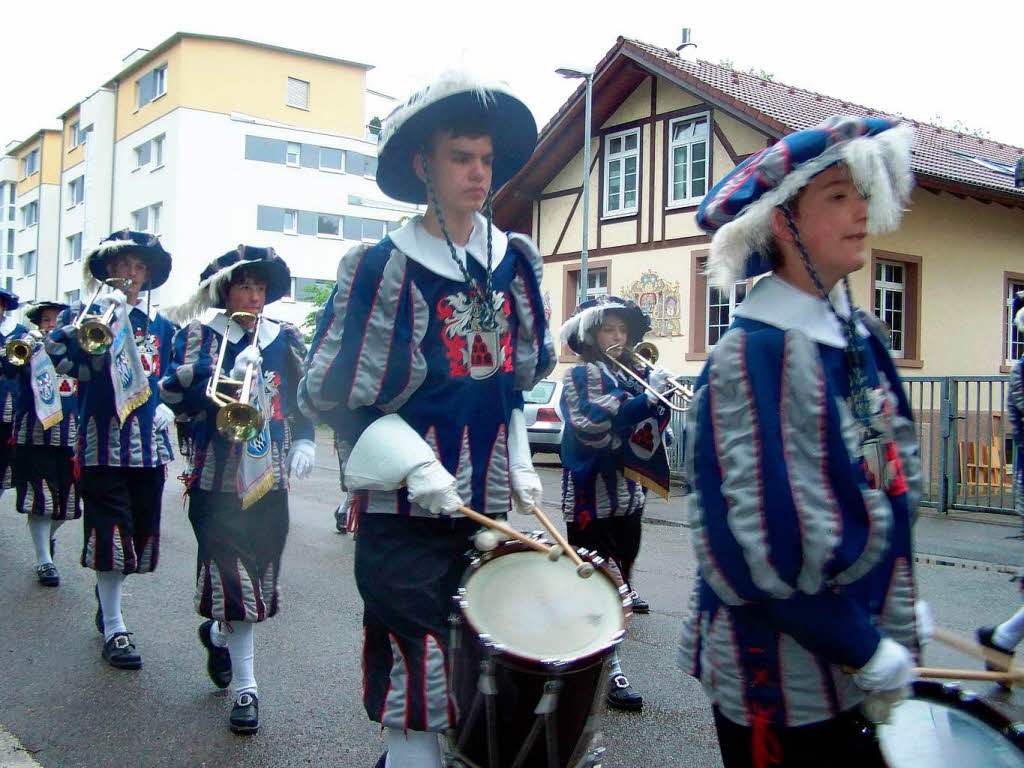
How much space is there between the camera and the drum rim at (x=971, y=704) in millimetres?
1906

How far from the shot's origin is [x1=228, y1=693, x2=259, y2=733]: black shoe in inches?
151

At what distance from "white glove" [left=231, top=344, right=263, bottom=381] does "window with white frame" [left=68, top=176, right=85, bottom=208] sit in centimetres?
4735

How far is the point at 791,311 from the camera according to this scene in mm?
1963

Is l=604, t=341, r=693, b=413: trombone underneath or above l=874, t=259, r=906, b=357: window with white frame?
underneath

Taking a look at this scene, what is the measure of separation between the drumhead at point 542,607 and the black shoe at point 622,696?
6.29 feet

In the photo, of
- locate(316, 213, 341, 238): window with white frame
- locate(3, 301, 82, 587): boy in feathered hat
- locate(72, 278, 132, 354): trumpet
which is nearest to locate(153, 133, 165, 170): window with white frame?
locate(316, 213, 341, 238): window with white frame

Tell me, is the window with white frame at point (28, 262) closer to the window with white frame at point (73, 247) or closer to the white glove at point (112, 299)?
the window with white frame at point (73, 247)

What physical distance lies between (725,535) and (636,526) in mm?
2864

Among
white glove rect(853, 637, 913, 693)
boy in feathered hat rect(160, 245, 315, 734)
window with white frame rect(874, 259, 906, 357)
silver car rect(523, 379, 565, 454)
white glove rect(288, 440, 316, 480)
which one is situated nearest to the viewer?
white glove rect(853, 637, 913, 693)

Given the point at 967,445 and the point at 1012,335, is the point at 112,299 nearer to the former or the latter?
the point at 967,445

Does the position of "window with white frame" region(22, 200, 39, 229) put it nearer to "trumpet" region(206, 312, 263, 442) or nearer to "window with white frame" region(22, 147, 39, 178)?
"window with white frame" region(22, 147, 39, 178)

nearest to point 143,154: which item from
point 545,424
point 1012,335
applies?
point 545,424

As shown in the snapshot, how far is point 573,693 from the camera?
2256 mm

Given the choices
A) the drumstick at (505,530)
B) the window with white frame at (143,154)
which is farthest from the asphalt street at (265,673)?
the window with white frame at (143,154)
